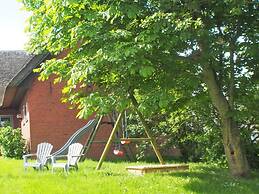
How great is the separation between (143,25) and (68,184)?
3958mm

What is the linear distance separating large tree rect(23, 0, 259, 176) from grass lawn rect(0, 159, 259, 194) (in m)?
1.17

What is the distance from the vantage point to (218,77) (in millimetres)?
12727

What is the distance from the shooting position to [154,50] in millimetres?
10633

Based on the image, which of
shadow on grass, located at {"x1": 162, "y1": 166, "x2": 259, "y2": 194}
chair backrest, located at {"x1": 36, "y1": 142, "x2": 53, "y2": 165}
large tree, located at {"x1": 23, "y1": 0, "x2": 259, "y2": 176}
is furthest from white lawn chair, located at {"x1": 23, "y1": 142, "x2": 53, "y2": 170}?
shadow on grass, located at {"x1": 162, "y1": 166, "x2": 259, "y2": 194}

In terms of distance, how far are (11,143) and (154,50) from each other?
13193 millimetres

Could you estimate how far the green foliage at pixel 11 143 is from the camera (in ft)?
72.0

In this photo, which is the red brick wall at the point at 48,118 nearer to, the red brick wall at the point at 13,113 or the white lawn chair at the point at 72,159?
the red brick wall at the point at 13,113

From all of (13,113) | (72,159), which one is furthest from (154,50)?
(13,113)

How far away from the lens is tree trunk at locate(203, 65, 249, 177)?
12398mm

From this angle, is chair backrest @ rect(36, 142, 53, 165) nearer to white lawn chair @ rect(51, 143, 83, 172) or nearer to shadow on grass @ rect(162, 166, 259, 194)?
white lawn chair @ rect(51, 143, 83, 172)

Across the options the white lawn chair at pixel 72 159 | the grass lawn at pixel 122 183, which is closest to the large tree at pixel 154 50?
the grass lawn at pixel 122 183

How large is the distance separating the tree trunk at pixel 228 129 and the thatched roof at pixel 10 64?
15.6m

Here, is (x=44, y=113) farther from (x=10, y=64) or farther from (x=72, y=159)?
(x=72, y=159)

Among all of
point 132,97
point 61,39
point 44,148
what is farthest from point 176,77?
point 44,148
